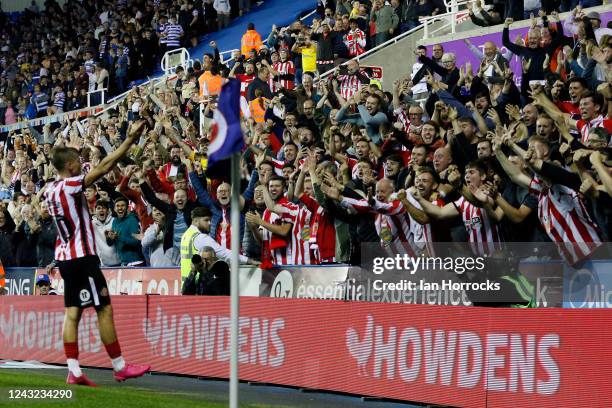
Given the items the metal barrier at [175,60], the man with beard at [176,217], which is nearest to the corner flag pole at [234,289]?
the man with beard at [176,217]

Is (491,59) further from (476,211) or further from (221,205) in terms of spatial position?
(476,211)

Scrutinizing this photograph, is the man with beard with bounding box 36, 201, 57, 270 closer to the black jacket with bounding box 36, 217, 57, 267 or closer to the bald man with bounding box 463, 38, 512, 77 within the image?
the black jacket with bounding box 36, 217, 57, 267

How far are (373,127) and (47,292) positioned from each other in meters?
6.12

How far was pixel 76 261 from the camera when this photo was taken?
12391mm

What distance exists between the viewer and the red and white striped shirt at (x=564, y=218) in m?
12.3

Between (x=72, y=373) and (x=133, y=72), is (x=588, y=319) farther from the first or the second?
(x=133, y=72)

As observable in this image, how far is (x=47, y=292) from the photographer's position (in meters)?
20.4

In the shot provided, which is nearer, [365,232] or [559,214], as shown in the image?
[559,214]


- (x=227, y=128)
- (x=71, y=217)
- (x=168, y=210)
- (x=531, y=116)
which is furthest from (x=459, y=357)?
(x=168, y=210)

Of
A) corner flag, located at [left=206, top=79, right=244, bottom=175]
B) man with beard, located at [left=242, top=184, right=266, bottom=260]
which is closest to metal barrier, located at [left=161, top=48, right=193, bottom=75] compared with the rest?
man with beard, located at [left=242, top=184, right=266, bottom=260]

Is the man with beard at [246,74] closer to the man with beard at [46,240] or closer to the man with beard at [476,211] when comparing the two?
the man with beard at [46,240]

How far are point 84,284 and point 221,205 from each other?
5.73 metres

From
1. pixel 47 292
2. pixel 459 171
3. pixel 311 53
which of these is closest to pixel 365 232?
pixel 459 171

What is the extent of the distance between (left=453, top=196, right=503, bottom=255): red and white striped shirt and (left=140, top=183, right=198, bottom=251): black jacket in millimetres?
5767
